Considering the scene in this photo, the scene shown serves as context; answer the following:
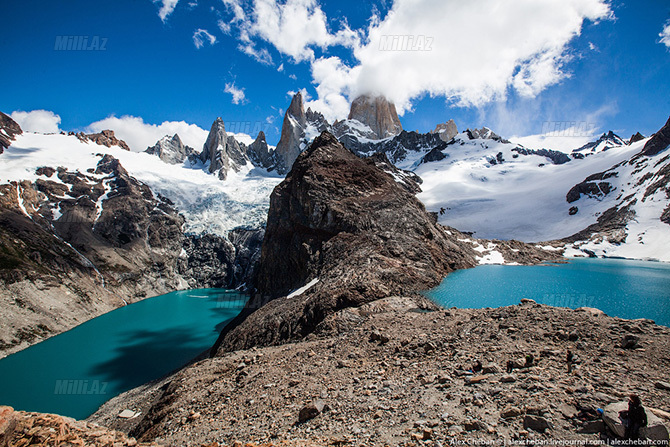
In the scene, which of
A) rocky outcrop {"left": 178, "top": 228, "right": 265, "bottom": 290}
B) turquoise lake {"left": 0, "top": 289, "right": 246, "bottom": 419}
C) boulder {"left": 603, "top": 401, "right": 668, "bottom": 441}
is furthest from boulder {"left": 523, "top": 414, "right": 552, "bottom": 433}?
rocky outcrop {"left": 178, "top": 228, "right": 265, "bottom": 290}

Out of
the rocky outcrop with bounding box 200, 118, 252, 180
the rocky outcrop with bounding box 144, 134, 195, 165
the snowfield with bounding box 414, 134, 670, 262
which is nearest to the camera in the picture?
the snowfield with bounding box 414, 134, 670, 262

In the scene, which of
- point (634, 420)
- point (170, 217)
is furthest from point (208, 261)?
point (634, 420)

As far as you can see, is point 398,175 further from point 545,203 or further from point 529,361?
point 529,361

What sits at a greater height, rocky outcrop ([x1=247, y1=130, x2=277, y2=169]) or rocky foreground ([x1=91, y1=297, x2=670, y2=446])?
rocky outcrop ([x1=247, y1=130, x2=277, y2=169])

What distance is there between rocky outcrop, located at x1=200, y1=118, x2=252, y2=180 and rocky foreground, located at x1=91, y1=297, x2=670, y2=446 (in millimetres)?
157013

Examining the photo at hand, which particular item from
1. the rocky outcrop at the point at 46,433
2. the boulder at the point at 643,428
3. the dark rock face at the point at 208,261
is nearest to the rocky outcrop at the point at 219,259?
the dark rock face at the point at 208,261

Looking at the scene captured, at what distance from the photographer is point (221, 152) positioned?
533 feet

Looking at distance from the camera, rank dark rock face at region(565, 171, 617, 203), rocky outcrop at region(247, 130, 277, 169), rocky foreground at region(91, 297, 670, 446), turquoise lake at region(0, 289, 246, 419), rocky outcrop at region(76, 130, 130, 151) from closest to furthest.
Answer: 1. rocky foreground at region(91, 297, 670, 446)
2. turquoise lake at region(0, 289, 246, 419)
3. dark rock face at region(565, 171, 617, 203)
4. rocky outcrop at region(76, 130, 130, 151)
5. rocky outcrop at region(247, 130, 277, 169)

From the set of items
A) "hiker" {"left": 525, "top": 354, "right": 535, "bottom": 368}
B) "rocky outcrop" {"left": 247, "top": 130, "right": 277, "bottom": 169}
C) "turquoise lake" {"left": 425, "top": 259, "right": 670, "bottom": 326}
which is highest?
"rocky outcrop" {"left": 247, "top": 130, "right": 277, "bottom": 169}

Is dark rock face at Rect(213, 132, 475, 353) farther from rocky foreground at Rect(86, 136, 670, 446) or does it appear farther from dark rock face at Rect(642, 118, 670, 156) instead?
dark rock face at Rect(642, 118, 670, 156)

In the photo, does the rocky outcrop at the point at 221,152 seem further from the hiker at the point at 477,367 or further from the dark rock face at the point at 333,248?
the hiker at the point at 477,367

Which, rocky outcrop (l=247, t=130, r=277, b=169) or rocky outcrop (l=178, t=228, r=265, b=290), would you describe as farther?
rocky outcrop (l=247, t=130, r=277, b=169)

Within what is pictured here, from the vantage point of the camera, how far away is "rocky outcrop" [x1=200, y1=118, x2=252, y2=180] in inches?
6319

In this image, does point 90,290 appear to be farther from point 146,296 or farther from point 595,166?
point 595,166
